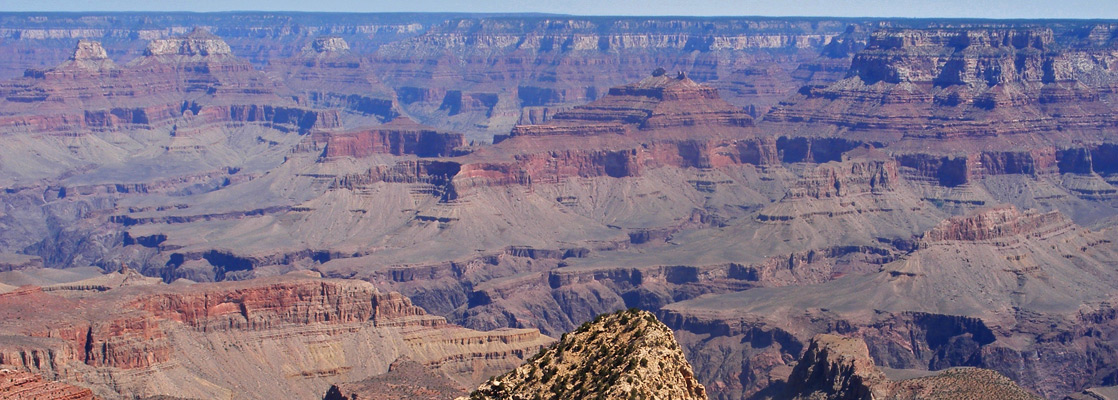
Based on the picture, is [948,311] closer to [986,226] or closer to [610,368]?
[986,226]

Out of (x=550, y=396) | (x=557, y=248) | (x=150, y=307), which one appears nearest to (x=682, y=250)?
(x=557, y=248)

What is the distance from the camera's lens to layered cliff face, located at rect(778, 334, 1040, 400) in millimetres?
81688

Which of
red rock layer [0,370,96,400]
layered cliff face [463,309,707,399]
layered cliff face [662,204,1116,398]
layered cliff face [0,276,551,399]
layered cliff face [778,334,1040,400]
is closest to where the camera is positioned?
layered cliff face [463,309,707,399]

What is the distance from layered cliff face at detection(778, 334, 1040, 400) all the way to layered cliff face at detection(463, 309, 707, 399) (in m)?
45.7

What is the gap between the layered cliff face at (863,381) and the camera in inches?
3216

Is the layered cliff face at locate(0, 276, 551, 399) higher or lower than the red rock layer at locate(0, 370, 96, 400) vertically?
lower

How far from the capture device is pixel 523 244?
18538 centimetres

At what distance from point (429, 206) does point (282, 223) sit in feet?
64.0

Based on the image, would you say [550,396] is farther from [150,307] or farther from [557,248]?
[557,248]

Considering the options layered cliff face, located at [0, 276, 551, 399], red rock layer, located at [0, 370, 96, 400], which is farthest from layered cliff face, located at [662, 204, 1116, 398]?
red rock layer, located at [0, 370, 96, 400]

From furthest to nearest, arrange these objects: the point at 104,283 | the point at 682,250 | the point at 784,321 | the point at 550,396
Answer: the point at 682,250 → the point at 784,321 → the point at 104,283 → the point at 550,396

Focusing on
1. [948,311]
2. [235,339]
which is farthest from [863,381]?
[948,311]

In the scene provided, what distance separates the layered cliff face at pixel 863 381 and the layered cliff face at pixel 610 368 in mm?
45697

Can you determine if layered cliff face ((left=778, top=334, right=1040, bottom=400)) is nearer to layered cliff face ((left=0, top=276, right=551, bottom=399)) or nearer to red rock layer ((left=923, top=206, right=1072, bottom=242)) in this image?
layered cliff face ((left=0, top=276, right=551, bottom=399))
